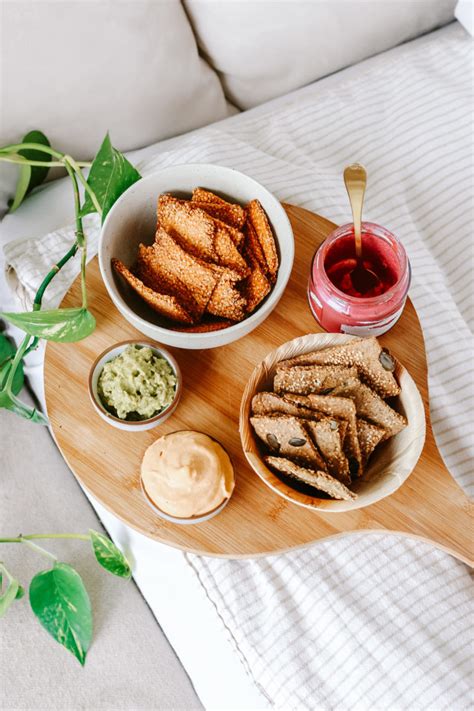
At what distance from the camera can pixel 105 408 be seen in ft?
2.53

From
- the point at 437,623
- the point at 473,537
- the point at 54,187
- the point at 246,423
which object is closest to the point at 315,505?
the point at 246,423

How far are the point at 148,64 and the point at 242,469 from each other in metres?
0.72

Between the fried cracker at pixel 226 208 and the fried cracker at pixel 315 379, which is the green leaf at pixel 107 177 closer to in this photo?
the fried cracker at pixel 226 208

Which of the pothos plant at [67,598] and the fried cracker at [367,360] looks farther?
the pothos plant at [67,598]

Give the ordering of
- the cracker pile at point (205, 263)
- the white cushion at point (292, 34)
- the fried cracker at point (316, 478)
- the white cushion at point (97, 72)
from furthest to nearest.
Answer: the white cushion at point (292, 34), the white cushion at point (97, 72), the cracker pile at point (205, 263), the fried cracker at point (316, 478)

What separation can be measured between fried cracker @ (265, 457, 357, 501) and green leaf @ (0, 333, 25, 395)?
468 mm

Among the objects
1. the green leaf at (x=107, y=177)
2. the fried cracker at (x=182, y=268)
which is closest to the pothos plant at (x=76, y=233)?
the green leaf at (x=107, y=177)

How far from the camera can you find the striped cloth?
2.81ft

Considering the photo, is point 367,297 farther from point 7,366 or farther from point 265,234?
point 7,366

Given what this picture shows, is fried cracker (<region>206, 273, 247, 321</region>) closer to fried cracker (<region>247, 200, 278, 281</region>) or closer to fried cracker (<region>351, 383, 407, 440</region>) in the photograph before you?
fried cracker (<region>247, 200, 278, 281</region>)

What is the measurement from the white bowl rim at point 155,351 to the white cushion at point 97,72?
17.5 inches

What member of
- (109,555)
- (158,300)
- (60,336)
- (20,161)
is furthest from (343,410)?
(20,161)

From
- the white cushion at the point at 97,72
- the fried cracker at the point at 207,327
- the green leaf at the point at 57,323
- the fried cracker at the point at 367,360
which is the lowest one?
the fried cracker at the point at 367,360

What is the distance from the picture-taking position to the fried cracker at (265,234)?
2.66ft
